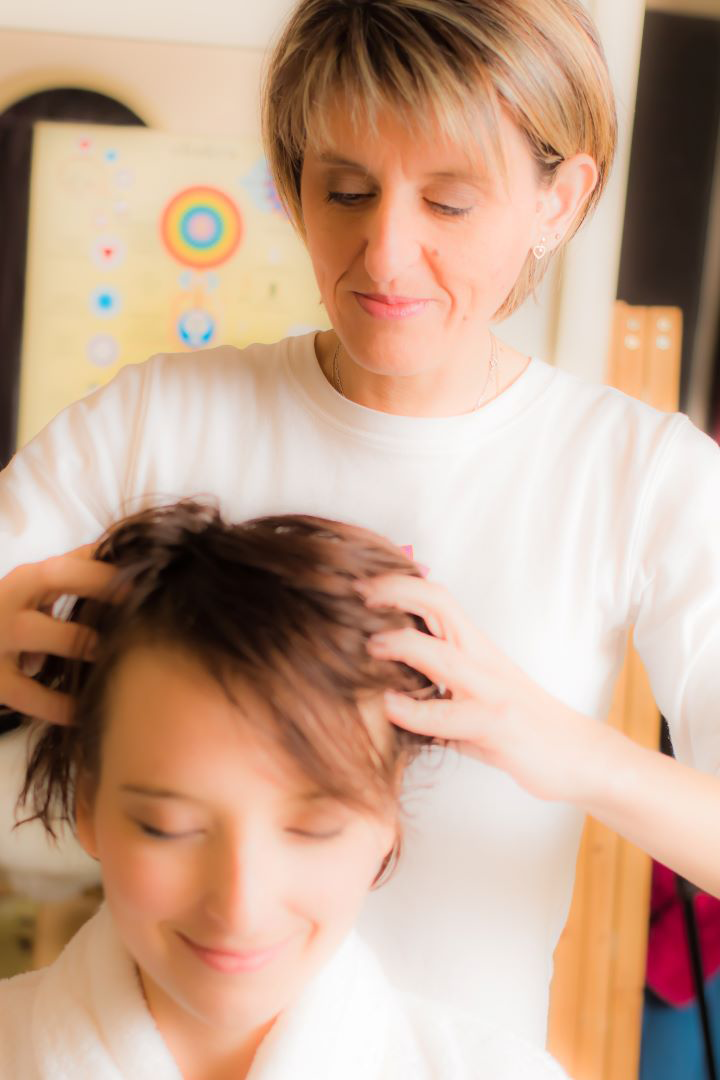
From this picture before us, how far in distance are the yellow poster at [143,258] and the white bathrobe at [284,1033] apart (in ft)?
2.81

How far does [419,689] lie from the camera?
23.4 inches

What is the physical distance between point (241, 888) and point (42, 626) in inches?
7.3

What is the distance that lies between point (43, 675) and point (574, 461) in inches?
16.5

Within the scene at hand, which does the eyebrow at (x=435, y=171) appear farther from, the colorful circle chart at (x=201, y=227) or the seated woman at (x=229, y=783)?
the colorful circle chart at (x=201, y=227)

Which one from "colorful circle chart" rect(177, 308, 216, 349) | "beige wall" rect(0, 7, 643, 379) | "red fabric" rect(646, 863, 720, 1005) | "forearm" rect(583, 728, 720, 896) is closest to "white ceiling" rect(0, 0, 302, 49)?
"beige wall" rect(0, 7, 643, 379)

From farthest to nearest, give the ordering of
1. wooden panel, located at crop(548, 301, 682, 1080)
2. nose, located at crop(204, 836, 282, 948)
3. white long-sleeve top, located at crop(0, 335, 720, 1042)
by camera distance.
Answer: wooden panel, located at crop(548, 301, 682, 1080), white long-sleeve top, located at crop(0, 335, 720, 1042), nose, located at crop(204, 836, 282, 948)

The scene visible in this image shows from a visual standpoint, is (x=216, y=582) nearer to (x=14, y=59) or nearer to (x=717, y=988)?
(x=14, y=59)

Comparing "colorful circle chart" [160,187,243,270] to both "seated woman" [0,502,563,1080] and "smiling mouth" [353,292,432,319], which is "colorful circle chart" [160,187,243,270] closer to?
"smiling mouth" [353,292,432,319]

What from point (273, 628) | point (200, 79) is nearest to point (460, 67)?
point (273, 628)

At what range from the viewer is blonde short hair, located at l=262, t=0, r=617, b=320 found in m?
Result: 0.66

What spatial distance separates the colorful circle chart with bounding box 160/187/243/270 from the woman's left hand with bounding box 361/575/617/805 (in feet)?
2.90

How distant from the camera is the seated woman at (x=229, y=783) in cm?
54

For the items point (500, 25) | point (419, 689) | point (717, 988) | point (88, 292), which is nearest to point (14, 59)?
point (88, 292)

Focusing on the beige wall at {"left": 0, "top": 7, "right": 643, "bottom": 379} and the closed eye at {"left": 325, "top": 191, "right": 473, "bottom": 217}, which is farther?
the beige wall at {"left": 0, "top": 7, "right": 643, "bottom": 379}
